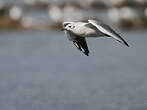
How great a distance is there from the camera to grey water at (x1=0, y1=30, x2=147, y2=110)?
420 inches

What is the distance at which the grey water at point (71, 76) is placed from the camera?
35.0 feet

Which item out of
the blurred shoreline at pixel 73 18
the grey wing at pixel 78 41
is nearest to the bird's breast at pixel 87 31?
the grey wing at pixel 78 41

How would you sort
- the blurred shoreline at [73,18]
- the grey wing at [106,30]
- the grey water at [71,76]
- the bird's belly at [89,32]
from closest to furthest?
the grey wing at [106,30] → the bird's belly at [89,32] → the grey water at [71,76] → the blurred shoreline at [73,18]

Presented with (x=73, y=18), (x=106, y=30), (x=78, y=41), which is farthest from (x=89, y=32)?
(x=73, y=18)

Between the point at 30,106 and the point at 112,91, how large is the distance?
6.81ft

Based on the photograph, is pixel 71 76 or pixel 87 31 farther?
pixel 71 76

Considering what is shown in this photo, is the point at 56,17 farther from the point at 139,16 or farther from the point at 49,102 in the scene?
the point at 49,102

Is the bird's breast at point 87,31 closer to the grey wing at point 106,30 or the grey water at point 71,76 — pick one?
the grey wing at point 106,30

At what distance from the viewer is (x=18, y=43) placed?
2134 centimetres

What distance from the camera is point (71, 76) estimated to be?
13.8 metres

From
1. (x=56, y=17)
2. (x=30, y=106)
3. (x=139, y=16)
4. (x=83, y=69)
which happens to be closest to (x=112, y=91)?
(x=30, y=106)

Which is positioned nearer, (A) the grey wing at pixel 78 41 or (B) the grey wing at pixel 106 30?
(B) the grey wing at pixel 106 30

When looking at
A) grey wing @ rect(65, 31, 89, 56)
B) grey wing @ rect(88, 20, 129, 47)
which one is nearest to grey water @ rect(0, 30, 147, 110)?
grey wing @ rect(65, 31, 89, 56)

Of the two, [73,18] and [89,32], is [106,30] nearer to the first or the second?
[89,32]
